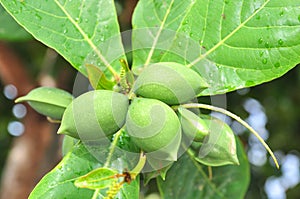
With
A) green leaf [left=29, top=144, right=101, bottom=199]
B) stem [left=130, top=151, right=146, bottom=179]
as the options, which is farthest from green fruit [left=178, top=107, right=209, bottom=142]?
green leaf [left=29, top=144, right=101, bottom=199]

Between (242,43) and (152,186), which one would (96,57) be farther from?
(152,186)

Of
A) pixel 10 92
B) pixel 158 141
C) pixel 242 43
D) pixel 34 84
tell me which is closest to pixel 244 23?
pixel 242 43

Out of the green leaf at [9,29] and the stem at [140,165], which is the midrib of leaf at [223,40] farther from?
the green leaf at [9,29]

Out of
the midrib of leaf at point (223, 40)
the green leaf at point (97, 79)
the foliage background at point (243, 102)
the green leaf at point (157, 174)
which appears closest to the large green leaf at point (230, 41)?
the midrib of leaf at point (223, 40)

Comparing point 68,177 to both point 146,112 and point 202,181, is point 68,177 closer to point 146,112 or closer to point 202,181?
point 146,112

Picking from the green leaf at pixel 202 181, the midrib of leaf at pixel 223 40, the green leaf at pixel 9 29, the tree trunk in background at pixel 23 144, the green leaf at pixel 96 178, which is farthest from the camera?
the tree trunk in background at pixel 23 144
